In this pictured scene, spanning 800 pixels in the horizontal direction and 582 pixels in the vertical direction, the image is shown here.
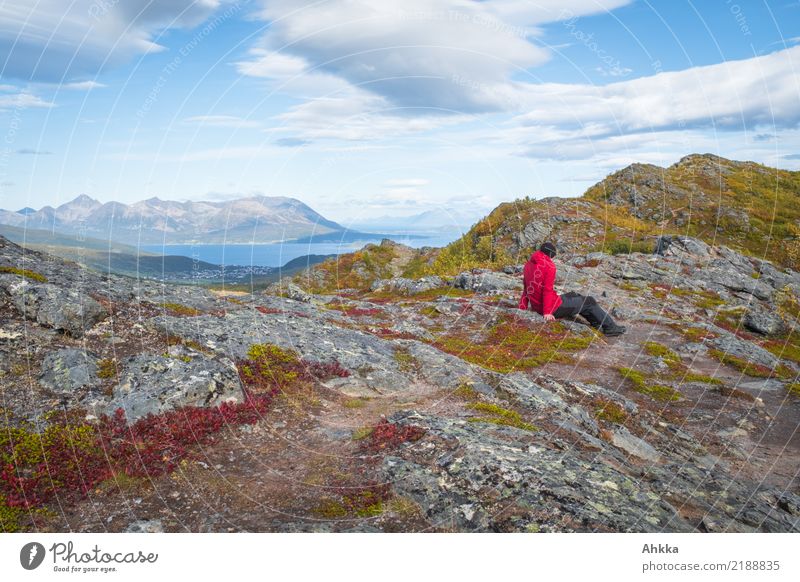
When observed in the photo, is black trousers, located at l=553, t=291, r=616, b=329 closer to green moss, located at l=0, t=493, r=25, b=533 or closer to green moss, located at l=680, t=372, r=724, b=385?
green moss, located at l=680, t=372, r=724, b=385

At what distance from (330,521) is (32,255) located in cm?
2020

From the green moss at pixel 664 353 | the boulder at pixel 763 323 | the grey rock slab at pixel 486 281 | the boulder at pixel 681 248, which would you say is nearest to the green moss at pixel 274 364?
the green moss at pixel 664 353

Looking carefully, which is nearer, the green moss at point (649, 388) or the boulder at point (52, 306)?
the boulder at point (52, 306)

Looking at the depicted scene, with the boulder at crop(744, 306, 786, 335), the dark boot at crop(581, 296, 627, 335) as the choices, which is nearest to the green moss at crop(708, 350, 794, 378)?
the dark boot at crop(581, 296, 627, 335)

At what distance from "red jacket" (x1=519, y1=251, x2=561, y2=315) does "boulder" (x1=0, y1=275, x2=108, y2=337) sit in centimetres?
2008

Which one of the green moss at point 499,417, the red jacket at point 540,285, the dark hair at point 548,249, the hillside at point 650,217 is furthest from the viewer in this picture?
the hillside at point 650,217

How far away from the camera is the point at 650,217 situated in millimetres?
85750

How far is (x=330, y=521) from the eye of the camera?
8641mm

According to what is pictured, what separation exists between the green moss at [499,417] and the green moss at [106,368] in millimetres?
10599

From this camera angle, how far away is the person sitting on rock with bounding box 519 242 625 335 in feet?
84.5

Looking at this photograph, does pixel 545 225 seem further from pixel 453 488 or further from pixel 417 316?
pixel 453 488

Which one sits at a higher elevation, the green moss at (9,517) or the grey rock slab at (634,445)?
the green moss at (9,517)

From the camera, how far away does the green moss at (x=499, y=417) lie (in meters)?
13.4

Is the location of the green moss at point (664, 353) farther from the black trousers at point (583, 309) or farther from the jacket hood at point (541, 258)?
the jacket hood at point (541, 258)
